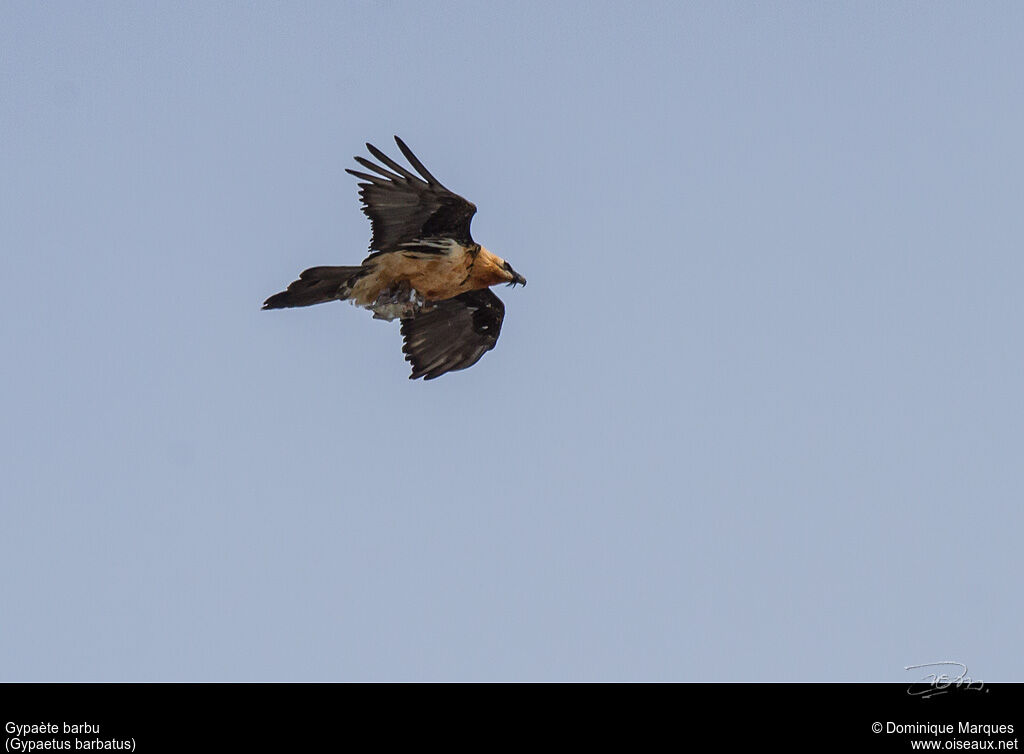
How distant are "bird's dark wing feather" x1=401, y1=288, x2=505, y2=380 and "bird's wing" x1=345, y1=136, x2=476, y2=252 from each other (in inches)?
72.6

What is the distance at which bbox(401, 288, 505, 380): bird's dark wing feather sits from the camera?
1930cm

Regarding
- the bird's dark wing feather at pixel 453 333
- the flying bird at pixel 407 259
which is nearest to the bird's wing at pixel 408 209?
the flying bird at pixel 407 259

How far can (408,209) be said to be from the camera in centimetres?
1736

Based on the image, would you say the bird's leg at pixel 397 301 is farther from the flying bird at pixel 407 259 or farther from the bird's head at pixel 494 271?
the bird's head at pixel 494 271

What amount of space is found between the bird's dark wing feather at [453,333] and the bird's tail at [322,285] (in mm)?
2123

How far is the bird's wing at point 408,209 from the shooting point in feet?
55.8

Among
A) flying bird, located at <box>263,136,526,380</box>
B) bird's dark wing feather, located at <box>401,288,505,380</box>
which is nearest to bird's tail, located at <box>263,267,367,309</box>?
flying bird, located at <box>263,136,526,380</box>

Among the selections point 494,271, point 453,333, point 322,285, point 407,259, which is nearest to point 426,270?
point 407,259

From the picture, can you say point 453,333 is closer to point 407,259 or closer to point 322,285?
point 407,259

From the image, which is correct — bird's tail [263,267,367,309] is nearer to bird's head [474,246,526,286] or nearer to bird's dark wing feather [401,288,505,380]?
bird's head [474,246,526,286]

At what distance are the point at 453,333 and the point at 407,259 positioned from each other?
6.65ft
